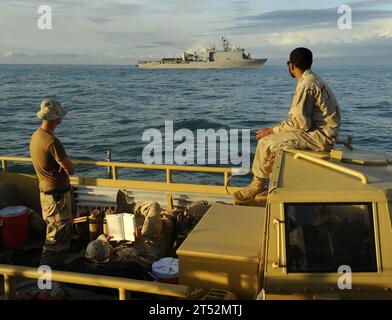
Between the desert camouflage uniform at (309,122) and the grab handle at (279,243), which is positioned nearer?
the grab handle at (279,243)

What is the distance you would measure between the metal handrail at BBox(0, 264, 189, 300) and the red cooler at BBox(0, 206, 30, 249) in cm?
325

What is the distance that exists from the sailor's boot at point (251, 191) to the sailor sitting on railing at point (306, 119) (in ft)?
0.78

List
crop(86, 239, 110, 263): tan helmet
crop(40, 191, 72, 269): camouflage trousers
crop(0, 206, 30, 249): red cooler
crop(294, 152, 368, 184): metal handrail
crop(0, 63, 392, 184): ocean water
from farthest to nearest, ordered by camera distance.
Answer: crop(0, 63, 392, 184): ocean water, crop(0, 206, 30, 249): red cooler, crop(40, 191, 72, 269): camouflage trousers, crop(86, 239, 110, 263): tan helmet, crop(294, 152, 368, 184): metal handrail

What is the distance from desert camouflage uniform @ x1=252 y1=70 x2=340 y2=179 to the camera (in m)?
4.99

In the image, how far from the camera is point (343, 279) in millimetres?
3465

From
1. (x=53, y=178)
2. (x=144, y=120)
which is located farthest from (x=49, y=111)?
(x=144, y=120)

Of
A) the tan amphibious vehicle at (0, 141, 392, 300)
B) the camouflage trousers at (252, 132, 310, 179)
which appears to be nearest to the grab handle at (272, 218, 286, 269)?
the tan amphibious vehicle at (0, 141, 392, 300)

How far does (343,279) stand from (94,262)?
3.09 meters

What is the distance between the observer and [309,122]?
200 inches

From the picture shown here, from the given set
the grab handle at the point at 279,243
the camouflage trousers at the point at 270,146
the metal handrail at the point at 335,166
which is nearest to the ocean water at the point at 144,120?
the camouflage trousers at the point at 270,146

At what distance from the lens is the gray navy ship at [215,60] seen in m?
127

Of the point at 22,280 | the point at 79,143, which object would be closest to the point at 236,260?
the point at 22,280

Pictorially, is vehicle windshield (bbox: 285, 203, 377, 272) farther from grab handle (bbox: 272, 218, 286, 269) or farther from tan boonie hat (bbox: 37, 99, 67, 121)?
tan boonie hat (bbox: 37, 99, 67, 121)

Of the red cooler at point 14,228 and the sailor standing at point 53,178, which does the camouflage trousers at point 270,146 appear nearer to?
the sailor standing at point 53,178
